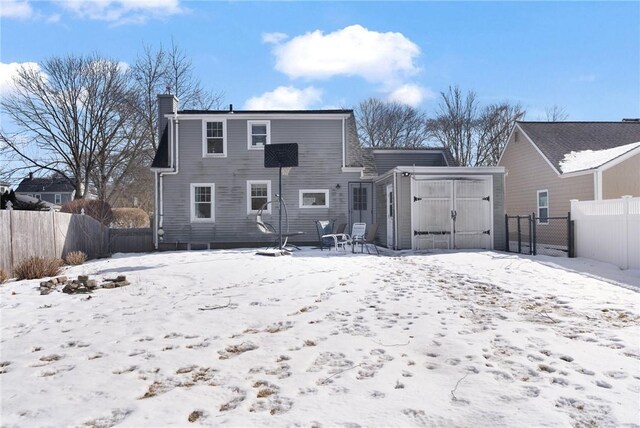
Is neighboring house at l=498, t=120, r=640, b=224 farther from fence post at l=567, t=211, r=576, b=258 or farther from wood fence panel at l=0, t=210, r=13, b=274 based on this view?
wood fence panel at l=0, t=210, r=13, b=274

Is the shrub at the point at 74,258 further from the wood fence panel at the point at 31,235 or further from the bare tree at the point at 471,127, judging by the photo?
the bare tree at the point at 471,127

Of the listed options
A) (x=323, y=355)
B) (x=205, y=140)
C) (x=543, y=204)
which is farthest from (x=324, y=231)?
(x=323, y=355)

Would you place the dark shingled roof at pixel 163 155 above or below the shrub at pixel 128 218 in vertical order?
above

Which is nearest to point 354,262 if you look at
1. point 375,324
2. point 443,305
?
point 443,305

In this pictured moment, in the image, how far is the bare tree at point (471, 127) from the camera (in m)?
31.5

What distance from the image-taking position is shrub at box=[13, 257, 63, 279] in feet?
27.5

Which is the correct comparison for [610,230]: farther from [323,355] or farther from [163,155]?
[163,155]

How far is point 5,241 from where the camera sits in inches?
328

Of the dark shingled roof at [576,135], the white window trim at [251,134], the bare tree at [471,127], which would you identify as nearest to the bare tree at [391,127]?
the bare tree at [471,127]

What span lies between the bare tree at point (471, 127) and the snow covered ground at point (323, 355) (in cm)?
2665

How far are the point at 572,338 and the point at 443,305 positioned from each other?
1560 mm

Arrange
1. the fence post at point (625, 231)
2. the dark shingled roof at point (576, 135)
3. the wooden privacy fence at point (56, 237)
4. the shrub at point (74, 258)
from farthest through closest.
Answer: the dark shingled roof at point (576, 135) < the shrub at point (74, 258) < the fence post at point (625, 231) < the wooden privacy fence at point (56, 237)

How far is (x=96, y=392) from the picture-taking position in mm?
2760

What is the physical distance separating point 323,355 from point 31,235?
8903mm
